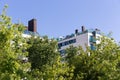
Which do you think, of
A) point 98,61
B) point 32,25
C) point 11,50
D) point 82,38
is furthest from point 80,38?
point 11,50

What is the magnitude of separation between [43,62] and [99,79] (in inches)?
140

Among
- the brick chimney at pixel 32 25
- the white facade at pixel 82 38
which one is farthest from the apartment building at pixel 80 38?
the brick chimney at pixel 32 25

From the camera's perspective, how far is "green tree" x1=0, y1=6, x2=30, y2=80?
19.0m

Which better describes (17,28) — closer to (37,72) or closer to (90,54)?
(37,72)

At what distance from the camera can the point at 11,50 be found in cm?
1956

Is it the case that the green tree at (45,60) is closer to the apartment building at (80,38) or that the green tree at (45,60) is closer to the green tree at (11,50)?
the green tree at (11,50)

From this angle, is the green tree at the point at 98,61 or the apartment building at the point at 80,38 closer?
the green tree at the point at 98,61

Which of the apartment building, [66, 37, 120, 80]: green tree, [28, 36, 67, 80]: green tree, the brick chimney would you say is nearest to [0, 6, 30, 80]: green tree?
[28, 36, 67, 80]: green tree

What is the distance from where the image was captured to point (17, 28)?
67.9 feet

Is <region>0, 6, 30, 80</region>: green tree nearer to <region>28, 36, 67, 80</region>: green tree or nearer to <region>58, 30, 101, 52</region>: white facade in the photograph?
<region>28, 36, 67, 80</region>: green tree

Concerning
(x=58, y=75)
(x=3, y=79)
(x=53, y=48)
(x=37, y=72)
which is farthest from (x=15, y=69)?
(x=53, y=48)

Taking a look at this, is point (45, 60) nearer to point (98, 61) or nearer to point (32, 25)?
point (98, 61)

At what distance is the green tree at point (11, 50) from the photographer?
19.0 metres

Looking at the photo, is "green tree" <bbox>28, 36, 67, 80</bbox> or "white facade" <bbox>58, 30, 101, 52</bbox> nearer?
"green tree" <bbox>28, 36, 67, 80</bbox>
